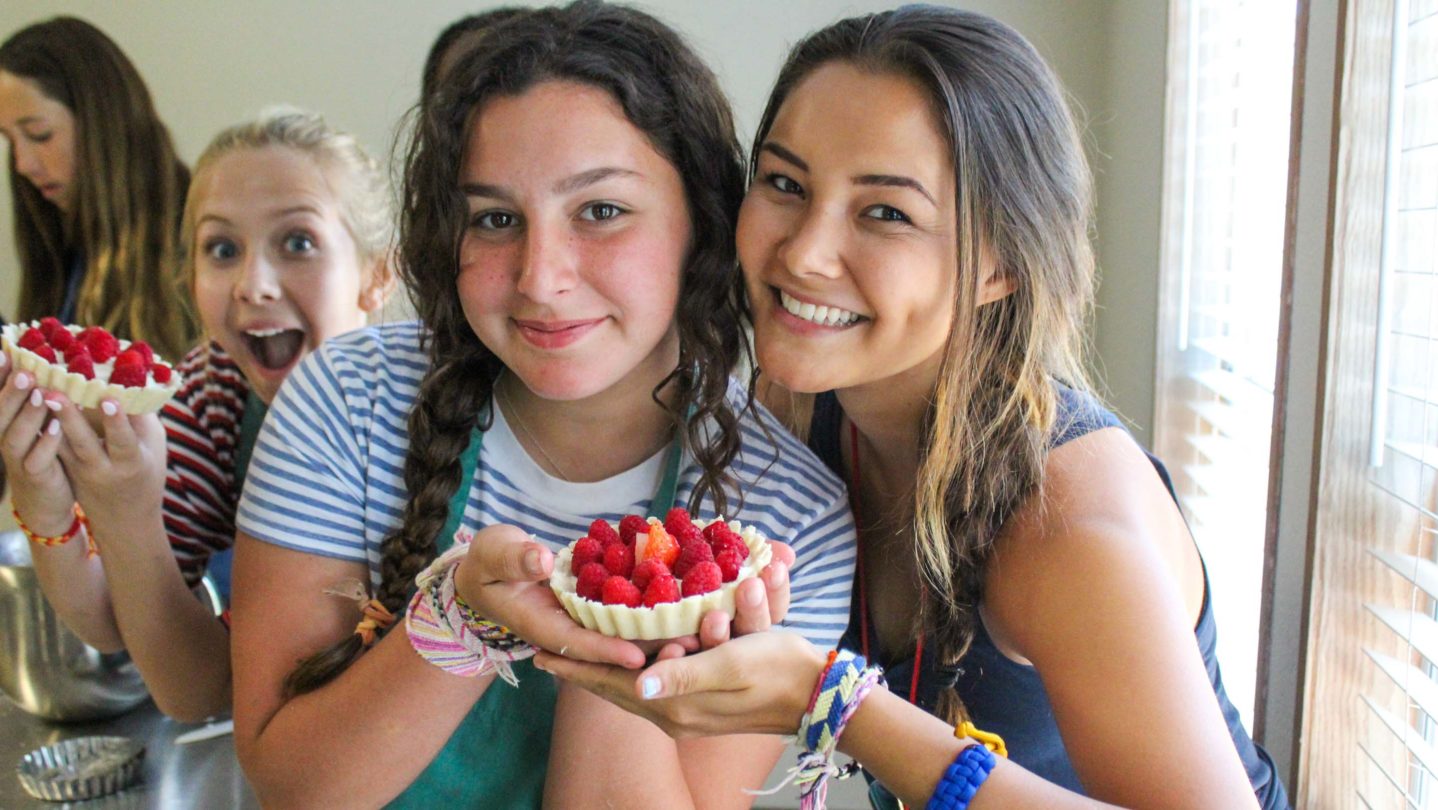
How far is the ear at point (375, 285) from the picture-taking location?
2145 millimetres

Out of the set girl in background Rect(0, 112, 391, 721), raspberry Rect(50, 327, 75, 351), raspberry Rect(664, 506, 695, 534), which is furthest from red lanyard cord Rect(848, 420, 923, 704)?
raspberry Rect(50, 327, 75, 351)

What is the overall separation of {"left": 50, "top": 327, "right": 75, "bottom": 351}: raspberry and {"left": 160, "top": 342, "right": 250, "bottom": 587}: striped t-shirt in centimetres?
16

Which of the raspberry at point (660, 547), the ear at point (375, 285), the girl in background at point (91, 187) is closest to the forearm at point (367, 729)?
the raspberry at point (660, 547)

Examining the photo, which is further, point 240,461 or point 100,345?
point 240,461

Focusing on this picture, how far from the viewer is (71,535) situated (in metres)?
1.72

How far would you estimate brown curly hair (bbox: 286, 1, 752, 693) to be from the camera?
139cm

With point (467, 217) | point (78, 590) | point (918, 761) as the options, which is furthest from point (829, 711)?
point (78, 590)

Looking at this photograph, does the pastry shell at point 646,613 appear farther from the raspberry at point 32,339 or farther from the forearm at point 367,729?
the raspberry at point 32,339

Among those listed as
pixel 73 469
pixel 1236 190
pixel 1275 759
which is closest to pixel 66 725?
pixel 73 469

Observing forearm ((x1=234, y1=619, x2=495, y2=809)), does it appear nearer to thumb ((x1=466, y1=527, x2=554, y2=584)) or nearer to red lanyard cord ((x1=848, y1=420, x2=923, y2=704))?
thumb ((x1=466, y1=527, x2=554, y2=584))

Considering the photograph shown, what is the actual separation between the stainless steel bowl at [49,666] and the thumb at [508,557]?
0.85 m

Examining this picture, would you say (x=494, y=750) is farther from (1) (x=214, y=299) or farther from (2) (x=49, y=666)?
(1) (x=214, y=299)

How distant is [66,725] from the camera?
176cm

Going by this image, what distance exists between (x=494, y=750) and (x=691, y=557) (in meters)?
0.42
